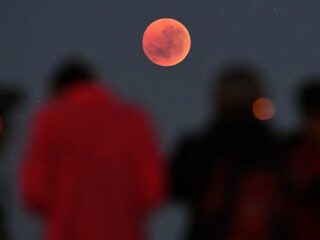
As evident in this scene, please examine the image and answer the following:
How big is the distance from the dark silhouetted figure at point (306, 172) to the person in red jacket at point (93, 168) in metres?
0.60

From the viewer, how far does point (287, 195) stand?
4.23 m

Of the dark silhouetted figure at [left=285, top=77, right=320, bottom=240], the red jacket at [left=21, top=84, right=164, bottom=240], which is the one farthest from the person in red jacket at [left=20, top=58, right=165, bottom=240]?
the dark silhouetted figure at [left=285, top=77, right=320, bottom=240]

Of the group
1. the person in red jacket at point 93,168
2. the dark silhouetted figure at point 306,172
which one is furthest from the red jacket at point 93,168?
the dark silhouetted figure at point 306,172

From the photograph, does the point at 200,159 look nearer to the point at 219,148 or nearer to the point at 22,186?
the point at 219,148

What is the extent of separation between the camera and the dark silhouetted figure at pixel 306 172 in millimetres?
4289

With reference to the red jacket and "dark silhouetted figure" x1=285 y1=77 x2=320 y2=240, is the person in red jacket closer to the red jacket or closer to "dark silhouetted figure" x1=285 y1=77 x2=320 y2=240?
the red jacket

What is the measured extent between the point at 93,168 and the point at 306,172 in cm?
97

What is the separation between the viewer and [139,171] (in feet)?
13.7

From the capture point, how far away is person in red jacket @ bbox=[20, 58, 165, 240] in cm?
414

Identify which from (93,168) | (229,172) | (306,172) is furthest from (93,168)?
(306,172)

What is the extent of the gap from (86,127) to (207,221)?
2.20 ft

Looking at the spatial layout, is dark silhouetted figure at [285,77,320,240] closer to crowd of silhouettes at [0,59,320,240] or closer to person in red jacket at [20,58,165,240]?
crowd of silhouettes at [0,59,320,240]

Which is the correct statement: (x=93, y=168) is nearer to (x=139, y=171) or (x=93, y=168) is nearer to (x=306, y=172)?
(x=139, y=171)

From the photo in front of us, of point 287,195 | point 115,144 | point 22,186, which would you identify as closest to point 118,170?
point 115,144
